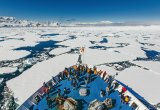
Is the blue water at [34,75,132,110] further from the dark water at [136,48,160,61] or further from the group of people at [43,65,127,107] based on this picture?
the dark water at [136,48,160,61]

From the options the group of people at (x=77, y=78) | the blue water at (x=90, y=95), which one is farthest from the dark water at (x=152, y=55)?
the blue water at (x=90, y=95)

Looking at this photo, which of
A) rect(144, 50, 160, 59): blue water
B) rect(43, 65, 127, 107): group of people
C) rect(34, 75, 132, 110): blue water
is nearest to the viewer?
rect(34, 75, 132, 110): blue water

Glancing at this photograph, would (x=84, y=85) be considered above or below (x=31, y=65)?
above

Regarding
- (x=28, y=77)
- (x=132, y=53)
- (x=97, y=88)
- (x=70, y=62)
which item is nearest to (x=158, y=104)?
(x=97, y=88)

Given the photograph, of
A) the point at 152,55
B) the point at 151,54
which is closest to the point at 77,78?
Answer: the point at 152,55

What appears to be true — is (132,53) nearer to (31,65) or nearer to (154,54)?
(154,54)

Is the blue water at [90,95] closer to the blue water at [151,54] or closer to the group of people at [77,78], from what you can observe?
the group of people at [77,78]

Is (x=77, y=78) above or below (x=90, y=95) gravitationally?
above

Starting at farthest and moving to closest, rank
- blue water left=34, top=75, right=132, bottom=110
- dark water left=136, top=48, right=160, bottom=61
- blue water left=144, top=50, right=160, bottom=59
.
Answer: blue water left=144, top=50, right=160, bottom=59 → dark water left=136, top=48, right=160, bottom=61 → blue water left=34, top=75, right=132, bottom=110

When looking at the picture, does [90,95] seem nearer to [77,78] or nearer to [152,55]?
[77,78]

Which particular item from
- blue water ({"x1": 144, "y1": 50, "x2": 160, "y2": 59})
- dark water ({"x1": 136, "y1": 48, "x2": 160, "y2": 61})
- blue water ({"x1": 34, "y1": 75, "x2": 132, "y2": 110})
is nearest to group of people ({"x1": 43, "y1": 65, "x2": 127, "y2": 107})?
blue water ({"x1": 34, "y1": 75, "x2": 132, "y2": 110})

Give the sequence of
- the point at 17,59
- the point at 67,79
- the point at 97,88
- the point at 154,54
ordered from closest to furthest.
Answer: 1. the point at 97,88
2. the point at 67,79
3. the point at 17,59
4. the point at 154,54
